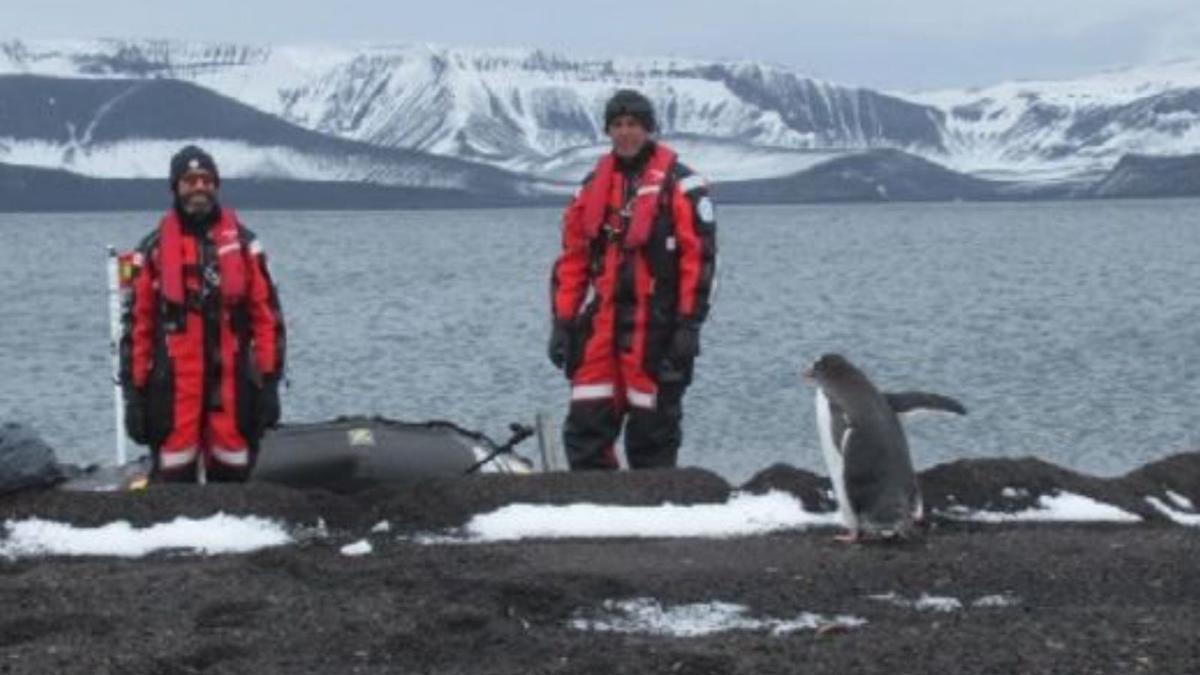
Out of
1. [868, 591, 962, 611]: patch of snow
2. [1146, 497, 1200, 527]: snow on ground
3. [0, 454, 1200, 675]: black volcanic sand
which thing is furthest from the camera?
[1146, 497, 1200, 527]: snow on ground

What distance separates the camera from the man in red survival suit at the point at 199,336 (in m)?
9.37

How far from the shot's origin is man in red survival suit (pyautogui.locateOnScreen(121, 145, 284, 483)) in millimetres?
9367

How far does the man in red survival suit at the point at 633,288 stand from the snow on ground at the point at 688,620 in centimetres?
295

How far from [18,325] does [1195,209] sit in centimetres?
14683

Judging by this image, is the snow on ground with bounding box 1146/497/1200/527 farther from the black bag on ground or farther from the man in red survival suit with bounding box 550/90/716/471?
the black bag on ground

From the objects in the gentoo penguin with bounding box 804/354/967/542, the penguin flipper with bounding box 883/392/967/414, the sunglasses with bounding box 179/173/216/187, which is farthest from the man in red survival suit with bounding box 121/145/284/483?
the penguin flipper with bounding box 883/392/967/414

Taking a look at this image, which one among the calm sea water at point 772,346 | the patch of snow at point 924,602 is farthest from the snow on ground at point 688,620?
the calm sea water at point 772,346

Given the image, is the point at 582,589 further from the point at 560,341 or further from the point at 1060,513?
the point at 560,341

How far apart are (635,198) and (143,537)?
2879mm

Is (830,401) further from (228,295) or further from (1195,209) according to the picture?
(1195,209)

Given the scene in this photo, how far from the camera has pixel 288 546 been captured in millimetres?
8164

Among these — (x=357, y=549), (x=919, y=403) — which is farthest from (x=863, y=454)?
(x=357, y=549)

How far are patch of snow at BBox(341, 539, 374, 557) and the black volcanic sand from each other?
0.08 m

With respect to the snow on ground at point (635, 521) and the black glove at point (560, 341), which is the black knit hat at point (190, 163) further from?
the snow on ground at point (635, 521)
